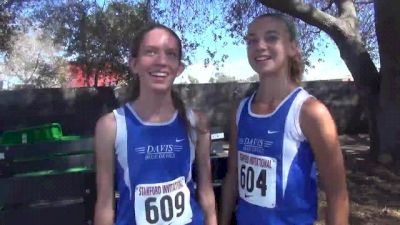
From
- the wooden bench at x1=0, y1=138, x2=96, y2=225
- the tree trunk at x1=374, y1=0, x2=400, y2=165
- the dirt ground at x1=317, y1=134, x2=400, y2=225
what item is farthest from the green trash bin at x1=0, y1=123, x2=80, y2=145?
the tree trunk at x1=374, y1=0, x2=400, y2=165

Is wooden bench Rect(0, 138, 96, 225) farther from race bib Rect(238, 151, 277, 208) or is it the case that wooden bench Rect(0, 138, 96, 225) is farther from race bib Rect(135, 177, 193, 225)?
race bib Rect(238, 151, 277, 208)

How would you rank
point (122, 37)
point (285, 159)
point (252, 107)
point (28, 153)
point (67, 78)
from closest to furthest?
point (285, 159), point (252, 107), point (28, 153), point (122, 37), point (67, 78)

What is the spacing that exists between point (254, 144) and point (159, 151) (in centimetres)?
42

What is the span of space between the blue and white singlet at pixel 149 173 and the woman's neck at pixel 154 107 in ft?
0.10

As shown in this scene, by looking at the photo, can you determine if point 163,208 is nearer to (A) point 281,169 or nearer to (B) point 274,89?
(A) point 281,169

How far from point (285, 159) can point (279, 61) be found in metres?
0.44

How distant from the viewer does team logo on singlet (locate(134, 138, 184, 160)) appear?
92.4 inches

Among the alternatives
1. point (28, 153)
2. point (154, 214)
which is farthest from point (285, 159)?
point (28, 153)

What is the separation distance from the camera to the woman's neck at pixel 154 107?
2424 millimetres

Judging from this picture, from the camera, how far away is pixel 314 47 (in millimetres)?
17047

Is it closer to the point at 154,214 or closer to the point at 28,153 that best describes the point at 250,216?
the point at 154,214

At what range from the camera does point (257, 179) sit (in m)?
2.43

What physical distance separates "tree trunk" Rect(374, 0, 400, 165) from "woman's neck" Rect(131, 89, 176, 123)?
271 inches

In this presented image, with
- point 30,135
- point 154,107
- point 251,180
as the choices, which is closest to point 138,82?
point 154,107
